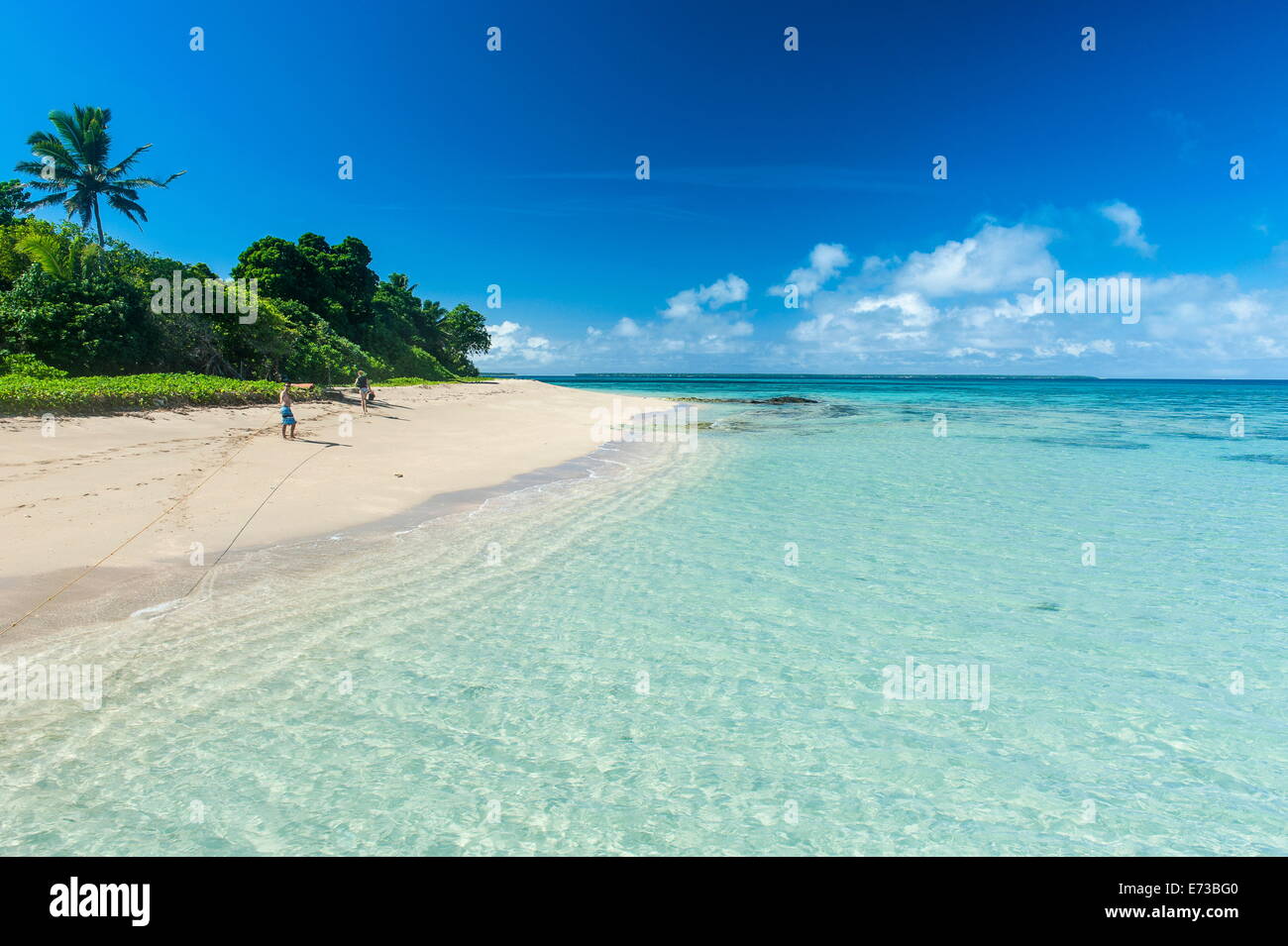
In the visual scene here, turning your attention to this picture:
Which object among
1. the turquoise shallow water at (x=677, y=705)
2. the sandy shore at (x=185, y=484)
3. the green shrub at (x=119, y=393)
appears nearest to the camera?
the turquoise shallow water at (x=677, y=705)

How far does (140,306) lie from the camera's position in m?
27.4

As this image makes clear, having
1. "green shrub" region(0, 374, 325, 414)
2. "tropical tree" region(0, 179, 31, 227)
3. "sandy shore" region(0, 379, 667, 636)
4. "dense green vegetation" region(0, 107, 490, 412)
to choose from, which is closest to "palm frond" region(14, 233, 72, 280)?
"dense green vegetation" region(0, 107, 490, 412)

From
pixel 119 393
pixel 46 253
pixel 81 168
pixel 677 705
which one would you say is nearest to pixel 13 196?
pixel 81 168

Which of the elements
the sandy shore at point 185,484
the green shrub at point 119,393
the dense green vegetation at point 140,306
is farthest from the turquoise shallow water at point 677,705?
the dense green vegetation at point 140,306

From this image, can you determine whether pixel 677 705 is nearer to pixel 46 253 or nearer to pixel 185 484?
pixel 185 484

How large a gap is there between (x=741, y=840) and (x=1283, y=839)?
389cm

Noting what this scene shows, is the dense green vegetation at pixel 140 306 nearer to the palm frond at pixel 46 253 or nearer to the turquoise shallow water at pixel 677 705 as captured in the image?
the palm frond at pixel 46 253

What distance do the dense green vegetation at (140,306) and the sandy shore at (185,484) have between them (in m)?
3.75

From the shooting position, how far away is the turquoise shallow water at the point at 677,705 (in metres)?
4.21

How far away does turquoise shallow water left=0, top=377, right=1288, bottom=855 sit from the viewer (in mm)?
4207

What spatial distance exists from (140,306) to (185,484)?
21.3m

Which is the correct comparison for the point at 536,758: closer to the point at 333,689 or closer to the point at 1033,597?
the point at 333,689
